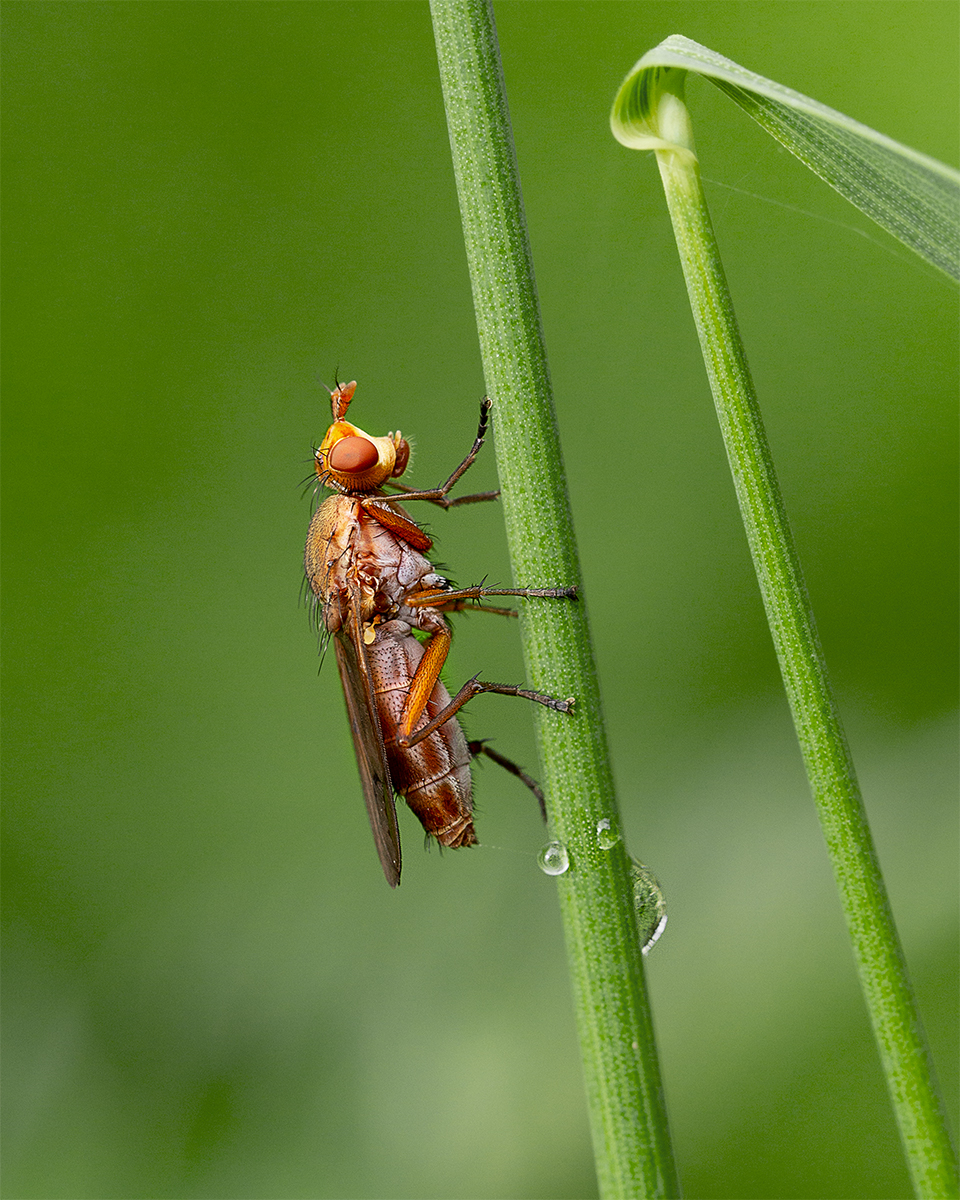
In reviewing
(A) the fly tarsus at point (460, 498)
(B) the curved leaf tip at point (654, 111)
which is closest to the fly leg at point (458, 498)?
(A) the fly tarsus at point (460, 498)

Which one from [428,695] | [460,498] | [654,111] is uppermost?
[460,498]

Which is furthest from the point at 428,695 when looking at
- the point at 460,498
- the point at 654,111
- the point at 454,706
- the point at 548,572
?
the point at 654,111

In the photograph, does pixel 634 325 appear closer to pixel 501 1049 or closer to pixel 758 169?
pixel 758 169

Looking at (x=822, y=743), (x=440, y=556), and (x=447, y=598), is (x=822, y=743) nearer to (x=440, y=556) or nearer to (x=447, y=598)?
(x=447, y=598)

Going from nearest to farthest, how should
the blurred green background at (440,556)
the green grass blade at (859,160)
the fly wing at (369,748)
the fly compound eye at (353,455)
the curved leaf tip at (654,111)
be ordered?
1. the green grass blade at (859,160)
2. the curved leaf tip at (654,111)
3. the fly wing at (369,748)
4. the blurred green background at (440,556)
5. the fly compound eye at (353,455)

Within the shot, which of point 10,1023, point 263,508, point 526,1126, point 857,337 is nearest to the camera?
point 526,1126

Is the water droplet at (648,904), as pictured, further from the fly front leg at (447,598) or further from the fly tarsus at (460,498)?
the fly tarsus at (460,498)

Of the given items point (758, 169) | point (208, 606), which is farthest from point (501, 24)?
point (208, 606)

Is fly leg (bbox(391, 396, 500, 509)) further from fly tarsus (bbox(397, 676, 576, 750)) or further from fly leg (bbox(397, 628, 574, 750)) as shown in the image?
fly tarsus (bbox(397, 676, 576, 750))
